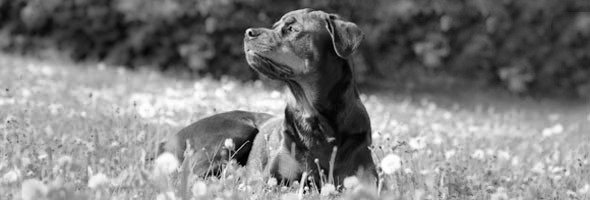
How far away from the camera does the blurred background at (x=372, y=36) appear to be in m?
12.5

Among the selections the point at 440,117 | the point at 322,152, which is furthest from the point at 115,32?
the point at 322,152

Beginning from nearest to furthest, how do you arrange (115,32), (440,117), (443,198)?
(443,198) < (440,117) < (115,32)

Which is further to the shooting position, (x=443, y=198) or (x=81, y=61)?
(x=81, y=61)

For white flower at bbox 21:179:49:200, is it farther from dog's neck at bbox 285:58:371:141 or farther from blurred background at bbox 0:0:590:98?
blurred background at bbox 0:0:590:98

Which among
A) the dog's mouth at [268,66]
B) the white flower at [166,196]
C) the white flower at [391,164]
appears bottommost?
the white flower at [166,196]

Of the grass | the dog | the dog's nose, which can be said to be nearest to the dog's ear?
the dog

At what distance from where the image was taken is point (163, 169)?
261 centimetres

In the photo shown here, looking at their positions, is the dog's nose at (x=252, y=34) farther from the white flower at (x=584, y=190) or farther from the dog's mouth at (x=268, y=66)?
the white flower at (x=584, y=190)

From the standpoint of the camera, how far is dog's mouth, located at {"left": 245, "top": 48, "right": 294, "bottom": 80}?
3.78 m

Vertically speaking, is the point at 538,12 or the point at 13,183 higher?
the point at 538,12

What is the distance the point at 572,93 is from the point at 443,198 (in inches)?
470

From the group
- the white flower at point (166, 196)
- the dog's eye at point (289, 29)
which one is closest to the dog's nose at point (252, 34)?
the dog's eye at point (289, 29)

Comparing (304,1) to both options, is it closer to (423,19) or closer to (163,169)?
(423,19)

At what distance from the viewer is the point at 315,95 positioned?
3.90 meters
